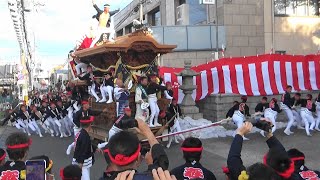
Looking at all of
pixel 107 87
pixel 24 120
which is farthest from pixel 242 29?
pixel 24 120

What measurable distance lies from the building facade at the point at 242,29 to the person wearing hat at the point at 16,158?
17.8m

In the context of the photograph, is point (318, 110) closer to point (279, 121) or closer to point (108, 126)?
point (279, 121)

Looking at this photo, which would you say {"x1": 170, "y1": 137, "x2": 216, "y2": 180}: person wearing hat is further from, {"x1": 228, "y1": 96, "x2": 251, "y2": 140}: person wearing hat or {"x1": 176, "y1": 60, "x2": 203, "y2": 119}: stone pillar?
{"x1": 176, "y1": 60, "x2": 203, "y2": 119}: stone pillar

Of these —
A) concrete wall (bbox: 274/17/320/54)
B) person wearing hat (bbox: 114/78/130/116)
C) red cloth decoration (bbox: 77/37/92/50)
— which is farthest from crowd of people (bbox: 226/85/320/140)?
concrete wall (bbox: 274/17/320/54)

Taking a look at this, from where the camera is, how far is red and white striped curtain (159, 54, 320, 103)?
48.9 feet

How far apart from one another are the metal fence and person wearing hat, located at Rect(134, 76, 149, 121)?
414 inches

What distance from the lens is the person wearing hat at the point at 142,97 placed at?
11.5 m

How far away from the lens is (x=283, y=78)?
15102mm

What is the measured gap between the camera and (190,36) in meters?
22.0

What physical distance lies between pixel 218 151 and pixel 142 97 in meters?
2.72

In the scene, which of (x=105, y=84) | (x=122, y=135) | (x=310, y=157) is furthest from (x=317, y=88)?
(x=122, y=135)

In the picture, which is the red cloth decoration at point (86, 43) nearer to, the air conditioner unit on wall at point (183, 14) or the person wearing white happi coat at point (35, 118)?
the person wearing white happi coat at point (35, 118)

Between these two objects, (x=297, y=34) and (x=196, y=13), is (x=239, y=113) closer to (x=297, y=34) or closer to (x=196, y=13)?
(x=297, y=34)

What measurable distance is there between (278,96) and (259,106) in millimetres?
2584
